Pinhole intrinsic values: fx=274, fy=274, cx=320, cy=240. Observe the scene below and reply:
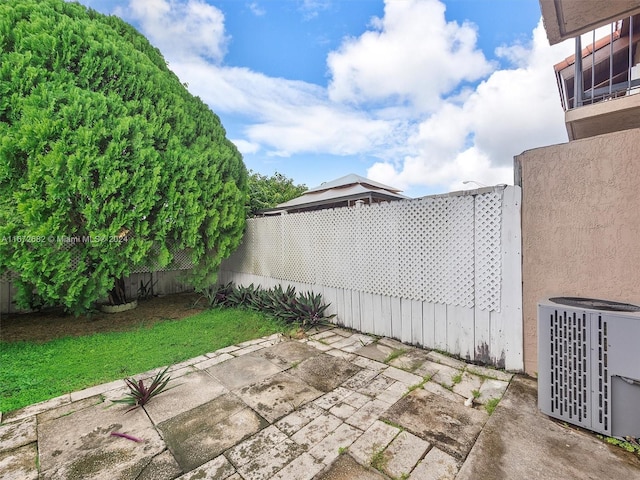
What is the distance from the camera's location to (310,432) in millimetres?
2152

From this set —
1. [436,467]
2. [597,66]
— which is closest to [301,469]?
[436,467]

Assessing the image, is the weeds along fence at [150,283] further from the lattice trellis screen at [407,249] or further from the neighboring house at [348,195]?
the neighboring house at [348,195]

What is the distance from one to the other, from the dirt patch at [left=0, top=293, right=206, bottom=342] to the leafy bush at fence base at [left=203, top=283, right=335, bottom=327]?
518mm

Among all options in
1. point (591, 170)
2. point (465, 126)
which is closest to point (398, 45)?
point (465, 126)

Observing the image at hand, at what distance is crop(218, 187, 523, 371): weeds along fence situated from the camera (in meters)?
3.14

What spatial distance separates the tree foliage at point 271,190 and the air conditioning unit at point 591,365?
10.7 meters

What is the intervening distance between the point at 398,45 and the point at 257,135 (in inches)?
290

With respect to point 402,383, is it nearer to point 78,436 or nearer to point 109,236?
point 78,436

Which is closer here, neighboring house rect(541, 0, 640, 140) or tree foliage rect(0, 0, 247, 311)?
neighboring house rect(541, 0, 640, 140)

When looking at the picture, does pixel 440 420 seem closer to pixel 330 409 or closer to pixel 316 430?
pixel 330 409

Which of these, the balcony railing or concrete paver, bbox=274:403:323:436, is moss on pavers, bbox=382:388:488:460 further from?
the balcony railing

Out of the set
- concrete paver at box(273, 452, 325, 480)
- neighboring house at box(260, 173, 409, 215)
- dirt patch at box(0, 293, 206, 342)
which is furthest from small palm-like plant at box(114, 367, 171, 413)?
neighboring house at box(260, 173, 409, 215)

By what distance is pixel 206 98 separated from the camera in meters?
6.46

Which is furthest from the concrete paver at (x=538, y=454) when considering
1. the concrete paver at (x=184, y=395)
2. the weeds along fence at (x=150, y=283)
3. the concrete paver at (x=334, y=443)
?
the weeds along fence at (x=150, y=283)
